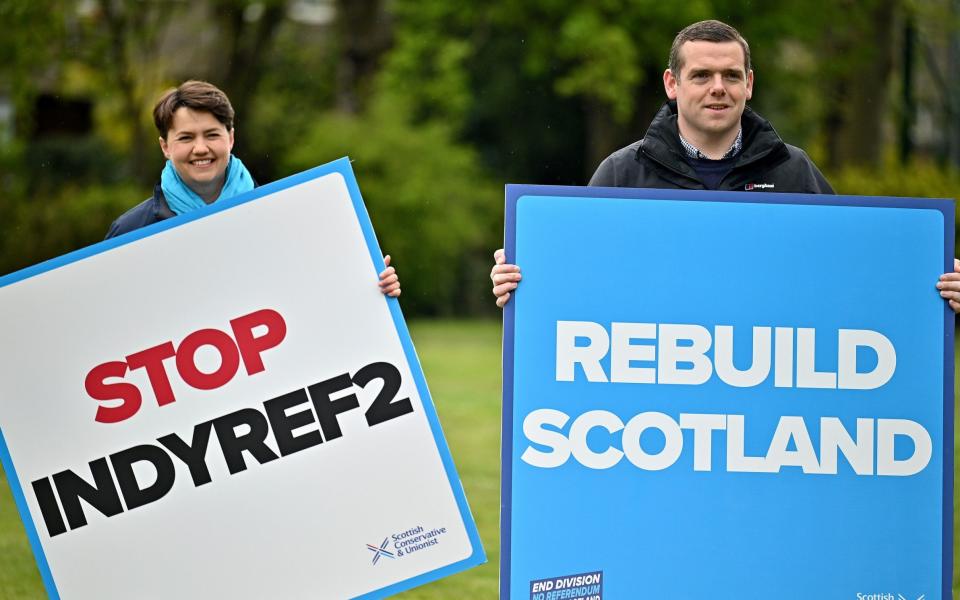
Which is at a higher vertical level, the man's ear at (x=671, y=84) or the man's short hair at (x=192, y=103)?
the man's short hair at (x=192, y=103)

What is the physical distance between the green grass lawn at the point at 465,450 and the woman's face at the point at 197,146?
2.29m

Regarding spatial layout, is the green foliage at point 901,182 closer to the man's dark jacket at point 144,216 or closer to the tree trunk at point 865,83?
the tree trunk at point 865,83

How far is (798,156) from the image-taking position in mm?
4387

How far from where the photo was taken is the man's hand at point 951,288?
13.3 feet

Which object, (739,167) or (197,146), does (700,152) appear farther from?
(197,146)

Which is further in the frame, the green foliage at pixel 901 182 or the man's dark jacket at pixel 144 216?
the green foliage at pixel 901 182

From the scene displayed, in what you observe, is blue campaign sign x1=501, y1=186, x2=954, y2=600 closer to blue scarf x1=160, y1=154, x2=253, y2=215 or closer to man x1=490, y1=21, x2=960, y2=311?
man x1=490, y1=21, x2=960, y2=311

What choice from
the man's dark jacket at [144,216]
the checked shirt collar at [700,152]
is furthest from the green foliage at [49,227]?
the checked shirt collar at [700,152]

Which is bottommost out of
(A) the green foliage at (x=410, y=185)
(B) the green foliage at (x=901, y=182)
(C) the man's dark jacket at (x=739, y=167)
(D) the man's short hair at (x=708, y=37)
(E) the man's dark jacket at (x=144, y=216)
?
(B) the green foliage at (x=901, y=182)

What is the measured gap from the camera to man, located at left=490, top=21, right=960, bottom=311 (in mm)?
4113

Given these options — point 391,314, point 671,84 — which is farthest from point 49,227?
point 671,84

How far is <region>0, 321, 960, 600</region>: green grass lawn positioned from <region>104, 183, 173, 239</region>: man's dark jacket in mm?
2109

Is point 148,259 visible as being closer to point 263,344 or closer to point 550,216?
point 263,344

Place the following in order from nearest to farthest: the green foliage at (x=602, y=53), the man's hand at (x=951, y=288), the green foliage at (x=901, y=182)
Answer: the man's hand at (x=951, y=288)
the green foliage at (x=602, y=53)
the green foliage at (x=901, y=182)
